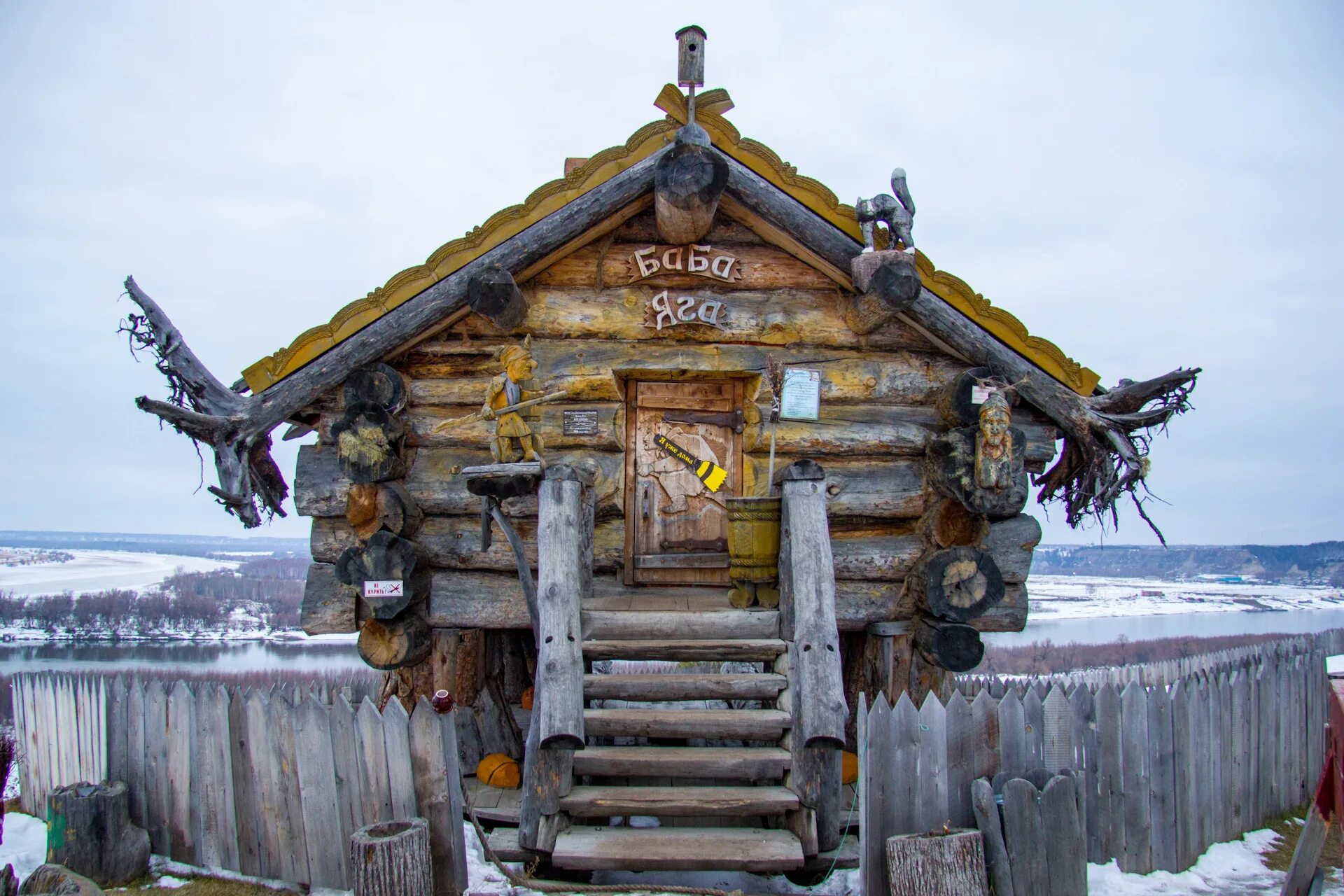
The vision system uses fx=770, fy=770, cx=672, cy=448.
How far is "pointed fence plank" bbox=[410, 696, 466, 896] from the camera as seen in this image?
186 inches

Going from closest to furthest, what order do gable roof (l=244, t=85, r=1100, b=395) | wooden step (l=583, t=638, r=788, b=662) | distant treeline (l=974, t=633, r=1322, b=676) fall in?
wooden step (l=583, t=638, r=788, b=662) → gable roof (l=244, t=85, r=1100, b=395) → distant treeline (l=974, t=633, r=1322, b=676)

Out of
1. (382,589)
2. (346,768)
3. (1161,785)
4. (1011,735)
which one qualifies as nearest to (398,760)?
(346,768)

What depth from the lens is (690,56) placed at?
668 cm

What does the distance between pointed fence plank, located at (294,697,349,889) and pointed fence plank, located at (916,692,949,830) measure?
3.76 m

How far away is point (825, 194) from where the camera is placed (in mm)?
6980

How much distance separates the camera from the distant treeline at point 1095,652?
1586cm

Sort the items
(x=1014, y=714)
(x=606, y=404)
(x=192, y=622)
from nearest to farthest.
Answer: (x=1014, y=714)
(x=606, y=404)
(x=192, y=622)

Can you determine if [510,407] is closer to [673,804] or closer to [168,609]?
[673,804]

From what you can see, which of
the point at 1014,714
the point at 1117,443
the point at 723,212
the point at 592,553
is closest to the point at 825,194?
the point at 723,212

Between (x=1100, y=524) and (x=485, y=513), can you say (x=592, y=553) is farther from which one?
(x=1100, y=524)

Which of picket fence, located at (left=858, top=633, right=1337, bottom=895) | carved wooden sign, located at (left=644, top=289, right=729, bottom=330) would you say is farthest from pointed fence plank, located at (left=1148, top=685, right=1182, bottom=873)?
carved wooden sign, located at (left=644, top=289, right=729, bottom=330)

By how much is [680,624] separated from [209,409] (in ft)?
14.3

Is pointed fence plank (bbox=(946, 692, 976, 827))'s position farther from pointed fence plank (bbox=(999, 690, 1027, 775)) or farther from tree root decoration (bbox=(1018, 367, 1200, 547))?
tree root decoration (bbox=(1018, 367, 1200, 547))

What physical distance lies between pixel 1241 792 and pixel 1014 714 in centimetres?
362
